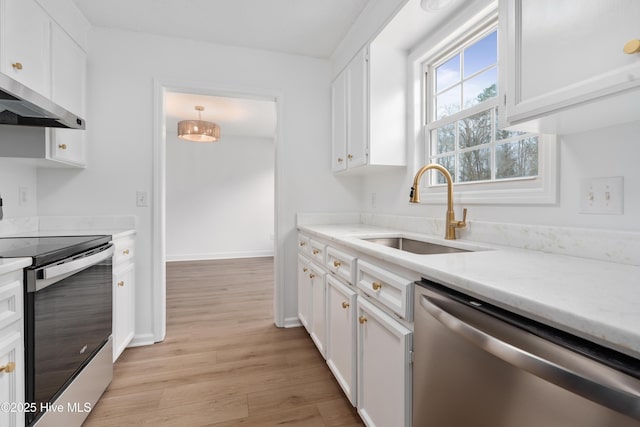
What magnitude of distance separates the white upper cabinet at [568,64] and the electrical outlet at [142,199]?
7.84 ft

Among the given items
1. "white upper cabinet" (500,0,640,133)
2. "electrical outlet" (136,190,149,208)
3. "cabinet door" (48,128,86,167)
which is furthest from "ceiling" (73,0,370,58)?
"white upper cabinet" (500,0,640,133)

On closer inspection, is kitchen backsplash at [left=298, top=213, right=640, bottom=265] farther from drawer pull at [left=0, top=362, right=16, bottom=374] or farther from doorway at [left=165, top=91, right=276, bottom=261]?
doorway at [left=165, top=91, right=276, bottom=261]

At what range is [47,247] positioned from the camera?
4.28ft

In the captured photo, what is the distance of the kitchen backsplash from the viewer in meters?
0.93

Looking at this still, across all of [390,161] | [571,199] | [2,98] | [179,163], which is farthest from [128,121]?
[179,163]

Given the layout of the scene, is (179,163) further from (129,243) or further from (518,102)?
(518,102)

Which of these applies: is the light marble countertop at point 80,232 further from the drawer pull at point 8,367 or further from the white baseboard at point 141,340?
the drawer pull at point 8,367

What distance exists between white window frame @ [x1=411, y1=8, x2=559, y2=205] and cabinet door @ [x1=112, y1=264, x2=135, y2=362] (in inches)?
81.0

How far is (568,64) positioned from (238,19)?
2.12m

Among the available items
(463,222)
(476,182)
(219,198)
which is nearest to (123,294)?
(463,222)

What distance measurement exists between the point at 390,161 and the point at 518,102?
1.14 m

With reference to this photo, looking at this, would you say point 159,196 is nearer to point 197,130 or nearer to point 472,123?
point 197,130

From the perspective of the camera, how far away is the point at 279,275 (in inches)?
104

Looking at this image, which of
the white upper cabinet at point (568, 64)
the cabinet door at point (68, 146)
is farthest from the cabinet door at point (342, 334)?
the cabinet door at point (68, 146)
